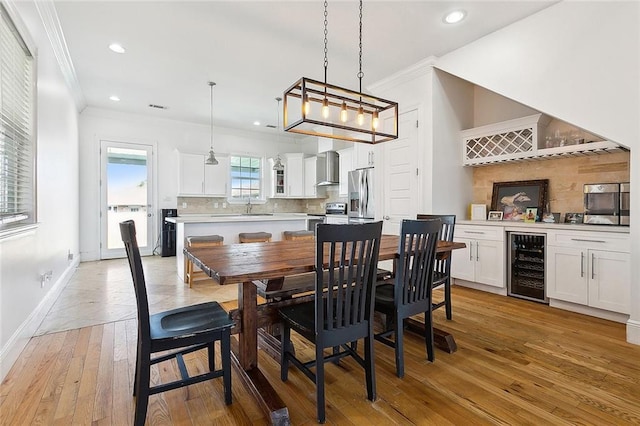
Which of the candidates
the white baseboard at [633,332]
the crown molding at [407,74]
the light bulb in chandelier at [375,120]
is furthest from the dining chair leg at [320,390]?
the crown molding at [407,74]

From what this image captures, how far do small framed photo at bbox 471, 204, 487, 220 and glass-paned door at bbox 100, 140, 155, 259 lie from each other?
595 cm

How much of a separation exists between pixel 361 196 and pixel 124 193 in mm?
4669

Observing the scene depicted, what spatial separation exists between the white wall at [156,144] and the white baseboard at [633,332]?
671 centimetres

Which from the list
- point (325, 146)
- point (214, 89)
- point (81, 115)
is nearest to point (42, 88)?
point (214, 89)

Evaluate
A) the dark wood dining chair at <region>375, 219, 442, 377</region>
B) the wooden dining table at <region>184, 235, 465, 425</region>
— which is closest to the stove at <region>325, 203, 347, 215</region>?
the wooden dining table at <region>184, 235, 465, 425</region>

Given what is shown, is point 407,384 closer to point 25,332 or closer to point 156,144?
point 25,332

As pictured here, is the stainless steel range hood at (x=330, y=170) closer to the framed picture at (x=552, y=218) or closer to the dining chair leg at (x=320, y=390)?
the framed picture at (x=552, y=218)

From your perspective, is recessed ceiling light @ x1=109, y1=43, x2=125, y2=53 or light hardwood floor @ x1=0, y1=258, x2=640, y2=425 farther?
recessed ceiling light @ x1=109, y1=43, x2=125, y2=53

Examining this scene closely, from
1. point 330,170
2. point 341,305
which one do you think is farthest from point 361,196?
point 341,305

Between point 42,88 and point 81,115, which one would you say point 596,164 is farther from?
point 81,115

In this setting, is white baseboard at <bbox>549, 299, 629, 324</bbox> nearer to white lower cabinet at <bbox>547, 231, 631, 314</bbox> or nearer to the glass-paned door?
white lower cabinet at <bbox>547, 231, 631, 314</bbox>

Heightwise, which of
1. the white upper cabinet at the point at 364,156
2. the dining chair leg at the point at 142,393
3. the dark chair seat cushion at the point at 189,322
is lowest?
the dining chair leg at the point at 142,393

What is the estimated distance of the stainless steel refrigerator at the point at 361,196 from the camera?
16.5ft

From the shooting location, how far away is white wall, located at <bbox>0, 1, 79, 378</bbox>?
212 centimetres
